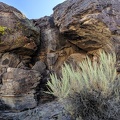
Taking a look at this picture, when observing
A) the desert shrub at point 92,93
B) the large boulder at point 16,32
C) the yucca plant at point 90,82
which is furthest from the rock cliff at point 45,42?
the desert shrub at point 92,93

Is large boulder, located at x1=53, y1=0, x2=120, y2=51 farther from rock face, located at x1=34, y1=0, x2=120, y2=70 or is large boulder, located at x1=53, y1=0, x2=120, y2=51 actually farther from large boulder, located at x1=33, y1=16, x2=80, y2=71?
large boulder, located at x1=33, y1=16, x2=80, y2=71

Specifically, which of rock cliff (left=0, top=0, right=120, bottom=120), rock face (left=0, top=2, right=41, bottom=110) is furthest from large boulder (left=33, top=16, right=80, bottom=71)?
rock face (left=0, top=2, right=41, bottom=110)

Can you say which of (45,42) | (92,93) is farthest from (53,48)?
(92,93)

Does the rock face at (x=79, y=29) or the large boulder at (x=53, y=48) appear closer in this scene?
the rock face at (x=79, y=29)

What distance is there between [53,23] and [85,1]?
1427 millimetres

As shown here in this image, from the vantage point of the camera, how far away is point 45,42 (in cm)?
754

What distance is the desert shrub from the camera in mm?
4211

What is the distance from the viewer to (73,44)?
725 cm

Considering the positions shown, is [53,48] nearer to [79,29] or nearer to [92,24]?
[79,29]

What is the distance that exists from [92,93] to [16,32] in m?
3.47

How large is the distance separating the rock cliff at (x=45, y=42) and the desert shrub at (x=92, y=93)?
132 centimetres

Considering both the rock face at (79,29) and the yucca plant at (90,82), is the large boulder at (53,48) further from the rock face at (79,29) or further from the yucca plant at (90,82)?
the yucca plant at (90,82)

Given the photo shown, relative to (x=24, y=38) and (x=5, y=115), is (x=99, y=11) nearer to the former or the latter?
(x=24, y=38)

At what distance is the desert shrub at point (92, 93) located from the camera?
13.8ft
